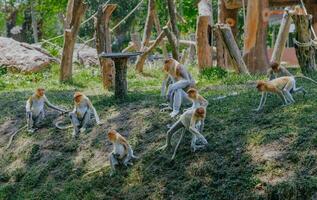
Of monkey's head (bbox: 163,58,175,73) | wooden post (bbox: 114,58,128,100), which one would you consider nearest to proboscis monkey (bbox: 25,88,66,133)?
wooden post (bbox: 114,58,128,100)

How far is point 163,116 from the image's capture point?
446 inches

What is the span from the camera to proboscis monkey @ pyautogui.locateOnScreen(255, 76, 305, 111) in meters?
10.4

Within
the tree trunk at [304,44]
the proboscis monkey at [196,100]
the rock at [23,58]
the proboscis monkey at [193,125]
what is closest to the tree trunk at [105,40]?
the tree trunk at [304,44]

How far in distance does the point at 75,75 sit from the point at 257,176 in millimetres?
11408

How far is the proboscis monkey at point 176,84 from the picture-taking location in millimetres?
11125

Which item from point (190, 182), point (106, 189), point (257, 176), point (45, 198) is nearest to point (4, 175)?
point (45, 198)

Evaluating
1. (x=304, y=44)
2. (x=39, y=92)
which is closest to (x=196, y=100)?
(x=39, y=92)

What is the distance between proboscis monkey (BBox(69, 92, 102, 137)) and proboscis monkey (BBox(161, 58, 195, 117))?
150 cm

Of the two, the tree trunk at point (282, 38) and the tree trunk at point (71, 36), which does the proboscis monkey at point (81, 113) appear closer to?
the tree trunk at point (71, 36)

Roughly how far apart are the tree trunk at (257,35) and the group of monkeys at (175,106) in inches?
212

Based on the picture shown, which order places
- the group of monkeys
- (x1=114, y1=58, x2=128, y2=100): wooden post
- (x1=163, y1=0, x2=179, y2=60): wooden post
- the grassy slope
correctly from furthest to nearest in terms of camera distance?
1. (x1=163, y1=0, x2=179, y2=60): wooden post
2. (x1=114, y1=58, x2=128, y2=100): wooden post
3. the group of monkeys
4. the grassy slope

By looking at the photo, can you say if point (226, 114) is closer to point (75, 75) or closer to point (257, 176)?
point (257, 176)

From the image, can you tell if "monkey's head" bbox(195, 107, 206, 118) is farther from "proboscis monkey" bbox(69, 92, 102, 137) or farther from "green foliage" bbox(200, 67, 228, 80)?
"green foliage" bbox(200, 67, 228, 80)

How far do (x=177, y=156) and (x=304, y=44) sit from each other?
580 cm
